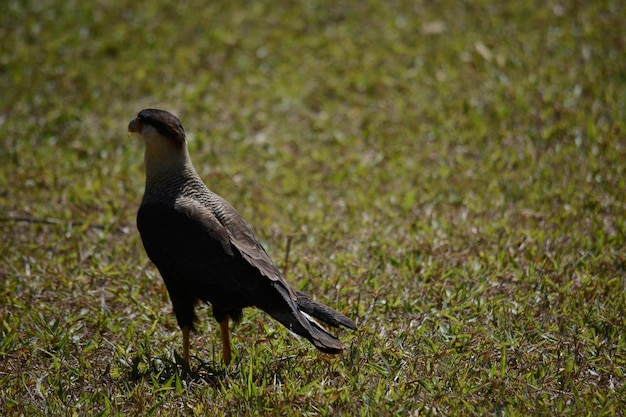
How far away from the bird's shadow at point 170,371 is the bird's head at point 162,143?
1.03m

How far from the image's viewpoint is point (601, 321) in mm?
4227

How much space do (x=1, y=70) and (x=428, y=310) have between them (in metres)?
5.24

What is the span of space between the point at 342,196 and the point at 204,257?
2276mm

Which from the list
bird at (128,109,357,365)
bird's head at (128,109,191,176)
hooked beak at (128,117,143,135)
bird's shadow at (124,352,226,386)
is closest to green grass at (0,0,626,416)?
bird's shadow at (124,352,226,386)

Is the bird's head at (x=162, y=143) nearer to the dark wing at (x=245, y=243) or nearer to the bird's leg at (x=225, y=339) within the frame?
the dark wing at (x=245, y=243)

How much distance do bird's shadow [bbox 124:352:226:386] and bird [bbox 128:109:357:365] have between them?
86 mm

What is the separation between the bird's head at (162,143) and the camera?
432cm

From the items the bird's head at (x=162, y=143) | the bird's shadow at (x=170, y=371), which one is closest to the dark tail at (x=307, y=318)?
the bird's shadow at (x=170, y=371)

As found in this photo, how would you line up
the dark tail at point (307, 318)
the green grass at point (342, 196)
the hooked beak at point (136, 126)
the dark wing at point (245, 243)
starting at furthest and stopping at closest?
the hooked beak at point (136, 126), the dark wing at point (245, 243), the green grass at point (342, 196), the dark tail at point (307, 318)

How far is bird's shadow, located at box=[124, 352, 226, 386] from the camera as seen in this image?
3805mm

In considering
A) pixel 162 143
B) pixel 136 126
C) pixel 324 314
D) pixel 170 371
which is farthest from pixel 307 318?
pixel 136 126

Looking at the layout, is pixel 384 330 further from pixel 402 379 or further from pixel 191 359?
pixel 191 359

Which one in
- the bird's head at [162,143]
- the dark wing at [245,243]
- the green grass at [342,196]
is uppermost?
the bird's head at [162,143]

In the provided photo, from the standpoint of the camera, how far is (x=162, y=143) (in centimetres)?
434
